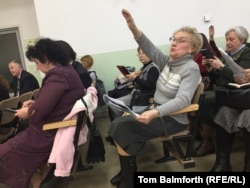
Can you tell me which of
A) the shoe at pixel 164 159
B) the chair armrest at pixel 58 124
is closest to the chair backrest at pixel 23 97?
the chair armrest at pixel 58 124

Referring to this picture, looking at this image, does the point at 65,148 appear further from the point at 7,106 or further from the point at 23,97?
the point at 23,97

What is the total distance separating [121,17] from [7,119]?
233cm

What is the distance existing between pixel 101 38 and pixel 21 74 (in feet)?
4.28

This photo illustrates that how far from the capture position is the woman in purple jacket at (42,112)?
1.80 metres

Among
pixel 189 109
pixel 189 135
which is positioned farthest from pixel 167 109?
pixel 189 135

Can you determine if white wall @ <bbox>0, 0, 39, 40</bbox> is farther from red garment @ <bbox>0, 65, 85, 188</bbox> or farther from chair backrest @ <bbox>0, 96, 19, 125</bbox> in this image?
red garment @ <bbox>0, 65, 85, 188</bbox>

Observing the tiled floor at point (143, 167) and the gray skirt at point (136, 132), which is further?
the tiled floor at point (143, 167)

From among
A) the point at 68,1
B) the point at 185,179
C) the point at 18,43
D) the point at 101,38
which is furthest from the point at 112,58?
the point at 185,179

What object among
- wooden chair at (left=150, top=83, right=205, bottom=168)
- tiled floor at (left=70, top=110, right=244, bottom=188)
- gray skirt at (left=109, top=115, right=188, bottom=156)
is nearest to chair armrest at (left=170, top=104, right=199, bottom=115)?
wooden chair at (left=150, top=83, right=205, bottom=168)

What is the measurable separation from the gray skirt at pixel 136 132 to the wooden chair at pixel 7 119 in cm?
113

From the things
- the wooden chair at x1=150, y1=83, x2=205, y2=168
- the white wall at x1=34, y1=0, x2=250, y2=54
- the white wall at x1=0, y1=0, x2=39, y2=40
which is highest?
the white wall at x1=0, y1=0, x2=39, y2=40

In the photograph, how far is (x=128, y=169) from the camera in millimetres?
1884

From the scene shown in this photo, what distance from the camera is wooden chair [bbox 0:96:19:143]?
247cm

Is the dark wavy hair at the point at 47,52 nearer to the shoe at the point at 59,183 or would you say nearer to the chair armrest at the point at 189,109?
the chair armrest at the point at 189,109
